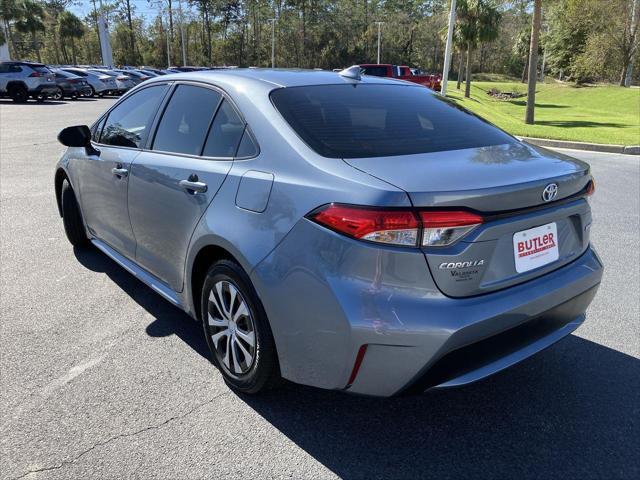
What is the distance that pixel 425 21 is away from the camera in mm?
89500

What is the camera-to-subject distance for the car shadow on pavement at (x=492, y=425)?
235 centimetres

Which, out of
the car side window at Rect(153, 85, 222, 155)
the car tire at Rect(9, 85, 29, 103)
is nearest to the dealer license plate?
the car side window at Rect(153, 85, 222, 155)

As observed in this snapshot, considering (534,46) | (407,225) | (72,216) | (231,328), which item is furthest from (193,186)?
(534,46)

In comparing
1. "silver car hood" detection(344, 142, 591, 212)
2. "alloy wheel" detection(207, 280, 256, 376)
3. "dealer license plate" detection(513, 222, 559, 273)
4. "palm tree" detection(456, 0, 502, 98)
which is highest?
"palm tree" detection(456, 0, 502, 98)

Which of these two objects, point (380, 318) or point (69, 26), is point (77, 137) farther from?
point (69, 26)

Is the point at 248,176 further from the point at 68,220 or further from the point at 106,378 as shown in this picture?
the point at 68,220

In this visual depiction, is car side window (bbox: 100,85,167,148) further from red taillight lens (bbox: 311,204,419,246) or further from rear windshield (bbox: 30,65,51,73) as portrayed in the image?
rear windshield (bbox: 30,65,51,73)

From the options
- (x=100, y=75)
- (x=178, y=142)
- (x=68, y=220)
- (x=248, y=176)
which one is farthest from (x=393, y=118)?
(x=100, y=75)

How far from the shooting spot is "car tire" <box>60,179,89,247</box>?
4.86m

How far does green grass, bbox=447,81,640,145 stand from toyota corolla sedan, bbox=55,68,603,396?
13.0m

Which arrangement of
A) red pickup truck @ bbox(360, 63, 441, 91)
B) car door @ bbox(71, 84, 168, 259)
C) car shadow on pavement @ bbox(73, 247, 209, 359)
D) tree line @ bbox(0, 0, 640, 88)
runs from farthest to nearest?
tree line @ bbox(0, 0, 640, 88)
red pickup truck @ bbox(360, 63, 441, 91)
car door @ bbox(71, 84, 168, 259)
car shadow on pavement @ bbox(73, 247, 209, 359)

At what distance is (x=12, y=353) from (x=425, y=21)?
96.2 m

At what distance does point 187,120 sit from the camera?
127 inches

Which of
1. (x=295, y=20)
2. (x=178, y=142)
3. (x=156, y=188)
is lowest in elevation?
(x=156, y=188)
